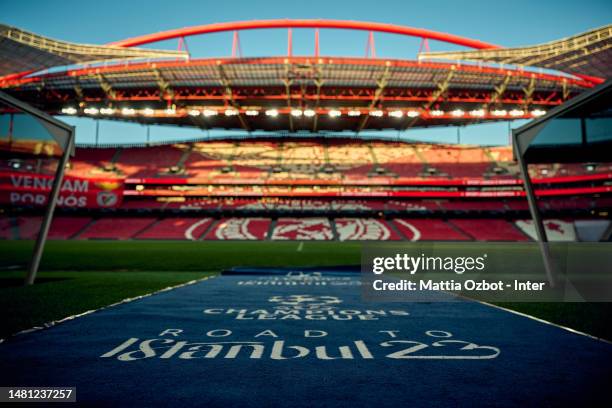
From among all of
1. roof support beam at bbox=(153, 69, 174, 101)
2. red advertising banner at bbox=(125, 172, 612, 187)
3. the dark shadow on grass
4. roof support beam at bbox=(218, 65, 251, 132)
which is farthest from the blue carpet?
red advertising banner at bbox=(125, 172, 612, 187)

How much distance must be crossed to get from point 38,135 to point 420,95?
39.2 m

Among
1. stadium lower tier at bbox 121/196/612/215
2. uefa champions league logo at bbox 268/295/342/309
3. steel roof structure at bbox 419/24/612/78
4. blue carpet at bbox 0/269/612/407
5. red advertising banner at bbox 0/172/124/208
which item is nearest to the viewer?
blue carpet at bbox 0/269/612/407

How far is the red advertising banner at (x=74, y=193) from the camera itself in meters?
39.8

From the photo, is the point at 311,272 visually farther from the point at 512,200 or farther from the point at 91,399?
the point at 512,200

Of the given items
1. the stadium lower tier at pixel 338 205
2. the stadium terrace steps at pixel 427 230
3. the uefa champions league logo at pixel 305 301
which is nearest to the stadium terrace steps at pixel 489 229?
the stadium terrace steps at pixel 427 230

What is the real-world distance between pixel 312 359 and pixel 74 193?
5028cm

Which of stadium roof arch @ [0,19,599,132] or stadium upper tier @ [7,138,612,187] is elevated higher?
stadium roof arch @ [0,19,599,132]

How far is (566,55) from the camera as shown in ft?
104

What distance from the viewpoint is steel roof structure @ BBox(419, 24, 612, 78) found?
29203 mm

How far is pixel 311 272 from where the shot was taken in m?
12.0

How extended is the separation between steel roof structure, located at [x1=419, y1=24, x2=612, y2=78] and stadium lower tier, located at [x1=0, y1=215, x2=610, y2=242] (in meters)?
17.2

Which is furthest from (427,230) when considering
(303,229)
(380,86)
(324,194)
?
(380,86)

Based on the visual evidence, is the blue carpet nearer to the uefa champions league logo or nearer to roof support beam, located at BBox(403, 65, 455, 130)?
the uefa champions league logo

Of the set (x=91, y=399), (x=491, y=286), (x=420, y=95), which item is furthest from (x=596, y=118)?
(x=420, y=95)
